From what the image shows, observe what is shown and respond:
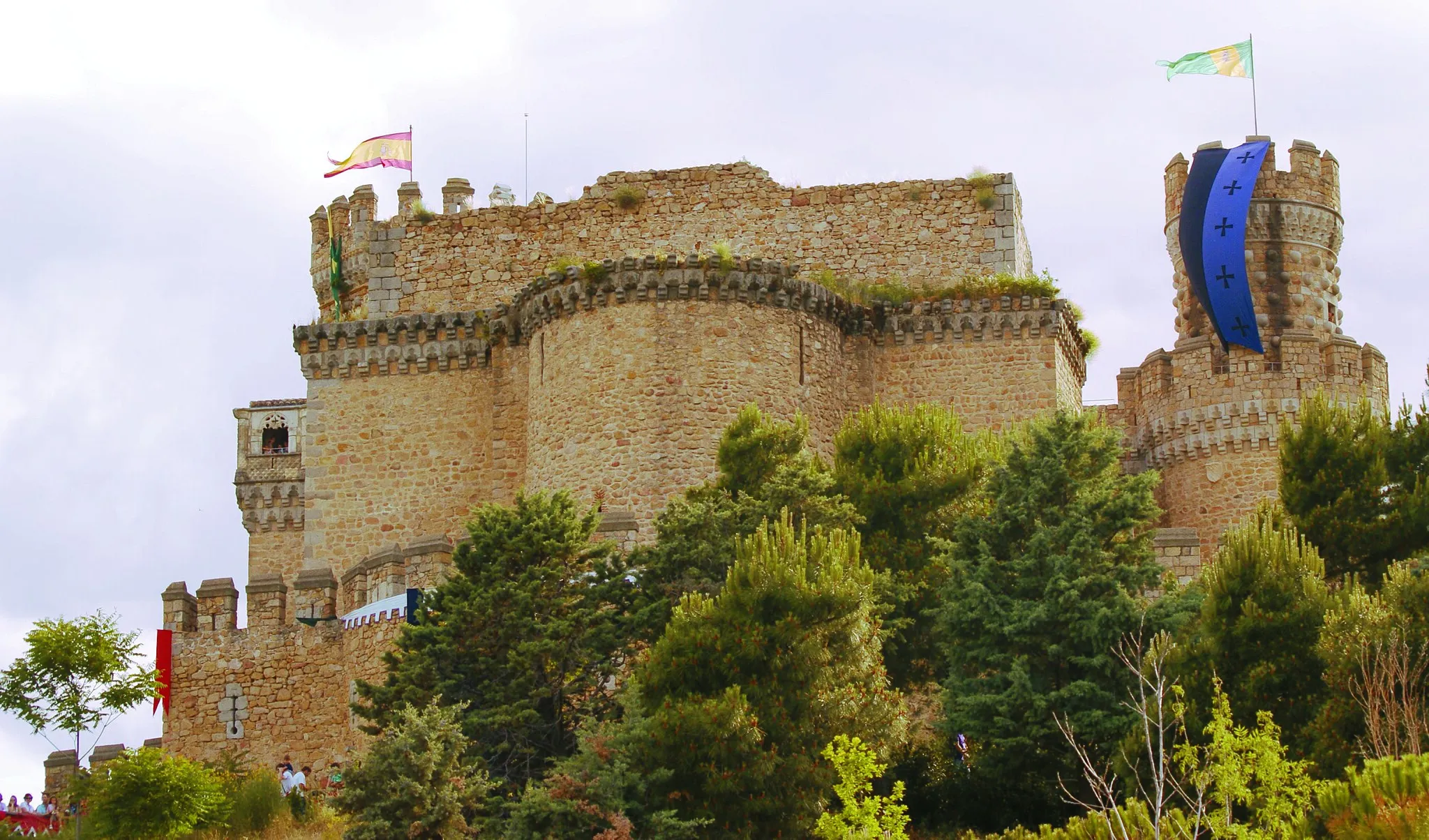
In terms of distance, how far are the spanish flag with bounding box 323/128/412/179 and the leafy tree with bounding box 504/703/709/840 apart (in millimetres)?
19069

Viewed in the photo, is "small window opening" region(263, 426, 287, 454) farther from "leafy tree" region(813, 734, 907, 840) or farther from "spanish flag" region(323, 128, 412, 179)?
"leafy tree" region(813, 734, 907, 840)

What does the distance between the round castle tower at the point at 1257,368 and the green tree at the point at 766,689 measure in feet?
45.1

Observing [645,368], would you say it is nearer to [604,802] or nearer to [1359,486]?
[1359,486]

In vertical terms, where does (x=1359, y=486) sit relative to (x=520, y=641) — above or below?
above

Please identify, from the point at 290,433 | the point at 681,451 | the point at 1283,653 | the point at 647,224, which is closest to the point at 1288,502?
the point at 1283,653

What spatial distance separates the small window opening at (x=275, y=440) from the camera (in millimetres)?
54234

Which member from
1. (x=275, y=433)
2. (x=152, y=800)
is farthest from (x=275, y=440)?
(x=152, y=800)

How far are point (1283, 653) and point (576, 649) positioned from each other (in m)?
8.02

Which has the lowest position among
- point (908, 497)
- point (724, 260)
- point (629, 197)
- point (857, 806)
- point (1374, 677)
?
point (857, 806)

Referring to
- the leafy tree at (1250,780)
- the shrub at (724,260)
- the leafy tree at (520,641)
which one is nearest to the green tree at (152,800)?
the leafy tree at (520,641)

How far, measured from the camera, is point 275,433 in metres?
54.9

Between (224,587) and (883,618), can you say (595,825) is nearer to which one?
(883,618)

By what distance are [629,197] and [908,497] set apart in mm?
10024

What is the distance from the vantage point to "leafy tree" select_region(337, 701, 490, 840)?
89.5ft
